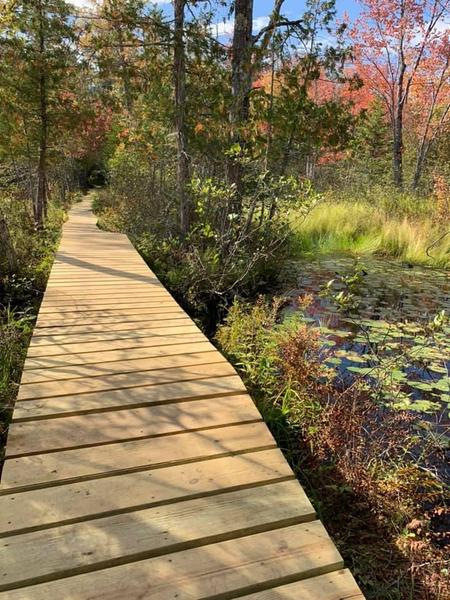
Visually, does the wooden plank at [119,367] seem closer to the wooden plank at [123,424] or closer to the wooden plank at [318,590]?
the wooden plank at [123,424]

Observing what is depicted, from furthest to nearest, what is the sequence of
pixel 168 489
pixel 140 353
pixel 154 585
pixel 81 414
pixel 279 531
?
pixel 140 353 < pixel 81 414 < pixel 168 489 < pixel 279 531 < pixel 154 585

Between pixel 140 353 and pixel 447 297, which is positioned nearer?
pixel 140 353

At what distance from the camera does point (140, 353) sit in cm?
303

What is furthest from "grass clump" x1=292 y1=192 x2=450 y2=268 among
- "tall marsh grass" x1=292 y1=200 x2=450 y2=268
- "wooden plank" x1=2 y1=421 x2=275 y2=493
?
"wooden plank" x1=2 y1=421 x2=275 y2=493

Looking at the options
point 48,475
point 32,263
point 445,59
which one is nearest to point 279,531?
point 48,475

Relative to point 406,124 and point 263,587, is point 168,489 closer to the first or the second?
point 263,587

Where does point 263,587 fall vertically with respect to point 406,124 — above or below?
below

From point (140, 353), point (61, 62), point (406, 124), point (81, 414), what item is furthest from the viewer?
point (406, 124)

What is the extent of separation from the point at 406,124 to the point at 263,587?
28.8 m

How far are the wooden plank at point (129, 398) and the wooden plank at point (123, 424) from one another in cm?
5

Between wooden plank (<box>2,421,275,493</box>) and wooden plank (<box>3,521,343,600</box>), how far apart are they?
423mm

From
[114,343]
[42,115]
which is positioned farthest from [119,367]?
[42,115]

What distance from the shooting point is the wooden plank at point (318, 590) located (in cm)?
135

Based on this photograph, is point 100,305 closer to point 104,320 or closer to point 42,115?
point 104,320
